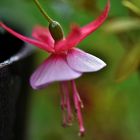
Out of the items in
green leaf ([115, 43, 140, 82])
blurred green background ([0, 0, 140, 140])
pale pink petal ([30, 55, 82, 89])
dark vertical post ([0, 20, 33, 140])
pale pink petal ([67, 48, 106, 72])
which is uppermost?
pale pink petal ([30, 55, 82, 89])

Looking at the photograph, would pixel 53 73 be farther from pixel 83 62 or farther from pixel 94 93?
pixel 94 93

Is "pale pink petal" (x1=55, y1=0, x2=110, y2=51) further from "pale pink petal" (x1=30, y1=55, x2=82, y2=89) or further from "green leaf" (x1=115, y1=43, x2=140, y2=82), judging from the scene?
"green leaf" (x1=115, y1=43, x2=140, y2=82)

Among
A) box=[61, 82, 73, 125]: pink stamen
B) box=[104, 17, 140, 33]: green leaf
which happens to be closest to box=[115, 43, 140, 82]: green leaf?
box=[104, 17, 140, 33]: green leaf

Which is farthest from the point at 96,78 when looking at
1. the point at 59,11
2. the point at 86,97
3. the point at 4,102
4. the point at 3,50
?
the point at 4,102

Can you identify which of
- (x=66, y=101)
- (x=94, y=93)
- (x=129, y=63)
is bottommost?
(x=94, y=93)

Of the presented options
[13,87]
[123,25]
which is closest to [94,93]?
[123,25]

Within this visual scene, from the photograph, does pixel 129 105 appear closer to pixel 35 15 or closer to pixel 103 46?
pixel 103 46

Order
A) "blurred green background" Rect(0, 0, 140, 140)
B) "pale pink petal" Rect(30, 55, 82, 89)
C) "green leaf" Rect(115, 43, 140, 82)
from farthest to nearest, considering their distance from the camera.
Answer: "blurred green background" Rect(0, 0, 140, 140) → "green leaf" Rect(115, 43, 140, 82) → "pale pink petal" Rect(30, 55, 82, 89)
